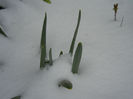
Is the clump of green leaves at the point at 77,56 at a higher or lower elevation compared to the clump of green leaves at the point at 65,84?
higher

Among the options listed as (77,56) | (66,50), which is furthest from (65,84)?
(66,50)

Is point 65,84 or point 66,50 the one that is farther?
point 66,50

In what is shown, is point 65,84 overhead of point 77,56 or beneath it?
→ beneath

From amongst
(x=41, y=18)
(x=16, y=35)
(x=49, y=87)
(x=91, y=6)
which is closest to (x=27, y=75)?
(x=49, y=87)

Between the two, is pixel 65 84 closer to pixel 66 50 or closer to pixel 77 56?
pixel 77 56

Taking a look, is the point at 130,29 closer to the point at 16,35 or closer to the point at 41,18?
the point at 41,18

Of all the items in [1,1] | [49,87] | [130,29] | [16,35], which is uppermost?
[1,1]

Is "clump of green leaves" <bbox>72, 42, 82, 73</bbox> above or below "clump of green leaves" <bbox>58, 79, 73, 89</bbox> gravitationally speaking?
above

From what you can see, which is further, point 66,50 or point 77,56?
point 66,50
